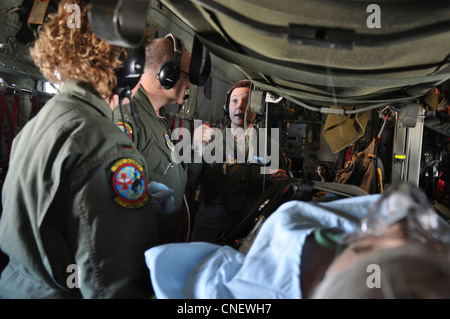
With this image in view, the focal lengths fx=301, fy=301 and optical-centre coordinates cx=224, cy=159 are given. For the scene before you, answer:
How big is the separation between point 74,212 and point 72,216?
1cm

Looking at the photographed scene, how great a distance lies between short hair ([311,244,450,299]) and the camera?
1.67 ft

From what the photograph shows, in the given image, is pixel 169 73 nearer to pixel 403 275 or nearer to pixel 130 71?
pixel 130 71

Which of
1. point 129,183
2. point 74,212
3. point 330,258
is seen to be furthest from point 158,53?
point 330,258

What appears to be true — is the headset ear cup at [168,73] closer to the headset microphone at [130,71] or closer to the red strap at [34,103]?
the headset microphone at [130,71]

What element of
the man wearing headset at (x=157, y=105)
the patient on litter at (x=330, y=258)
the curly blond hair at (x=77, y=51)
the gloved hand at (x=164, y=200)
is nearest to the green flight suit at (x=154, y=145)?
the man wearing headset at (x=157, y=105)

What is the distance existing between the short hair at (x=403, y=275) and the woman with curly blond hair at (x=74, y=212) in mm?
619

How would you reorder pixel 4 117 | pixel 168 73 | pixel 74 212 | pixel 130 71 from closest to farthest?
pixel 74 212
pixel 130 71
pixel 168 73
pixel 4 117

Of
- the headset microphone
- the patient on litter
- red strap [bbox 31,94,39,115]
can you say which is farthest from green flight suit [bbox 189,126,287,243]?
the patient on litter

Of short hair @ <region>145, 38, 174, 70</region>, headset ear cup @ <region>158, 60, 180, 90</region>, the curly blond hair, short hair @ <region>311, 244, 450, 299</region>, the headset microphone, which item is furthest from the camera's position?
short hair @ <region>145, 38, 174, 70</region>

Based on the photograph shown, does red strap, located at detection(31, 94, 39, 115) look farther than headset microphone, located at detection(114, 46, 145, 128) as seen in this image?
Yes

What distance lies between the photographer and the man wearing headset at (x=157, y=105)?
189cm

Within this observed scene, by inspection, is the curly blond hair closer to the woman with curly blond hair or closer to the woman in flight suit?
the woman with curly blond hair

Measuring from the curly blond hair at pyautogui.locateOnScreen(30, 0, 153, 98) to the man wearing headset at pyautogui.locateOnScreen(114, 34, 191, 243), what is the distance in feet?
2.34

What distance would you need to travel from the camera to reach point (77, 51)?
3.40 ft
